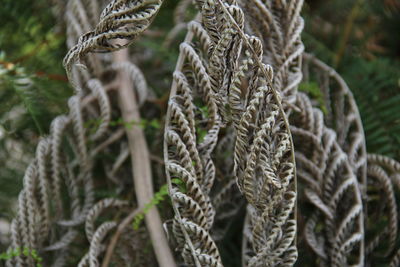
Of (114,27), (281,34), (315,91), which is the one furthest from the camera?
(315,91)

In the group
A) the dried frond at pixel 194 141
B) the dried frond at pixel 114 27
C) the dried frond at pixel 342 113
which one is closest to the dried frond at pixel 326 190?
the dried frond at pixel 342 113

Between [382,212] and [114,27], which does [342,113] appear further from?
[114,27]

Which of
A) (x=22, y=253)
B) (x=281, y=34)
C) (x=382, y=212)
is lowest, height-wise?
(x=382, y=212)

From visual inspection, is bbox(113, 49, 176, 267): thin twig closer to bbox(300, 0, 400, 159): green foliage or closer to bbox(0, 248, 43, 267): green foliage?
bbox(0, 248, 43, 267): green foliage

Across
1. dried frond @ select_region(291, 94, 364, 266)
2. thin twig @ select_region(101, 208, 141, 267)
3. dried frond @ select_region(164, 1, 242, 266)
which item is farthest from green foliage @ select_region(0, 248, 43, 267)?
dried frond @ select_region(291, 94, 364, 266)

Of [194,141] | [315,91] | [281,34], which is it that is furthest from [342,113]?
[194,141]

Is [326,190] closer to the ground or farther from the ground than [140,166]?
closer to the ground

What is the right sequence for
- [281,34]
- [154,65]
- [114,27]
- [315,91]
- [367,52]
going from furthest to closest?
[367,52] < [154,65] < [315,91] < [281,34] < [114,27]
